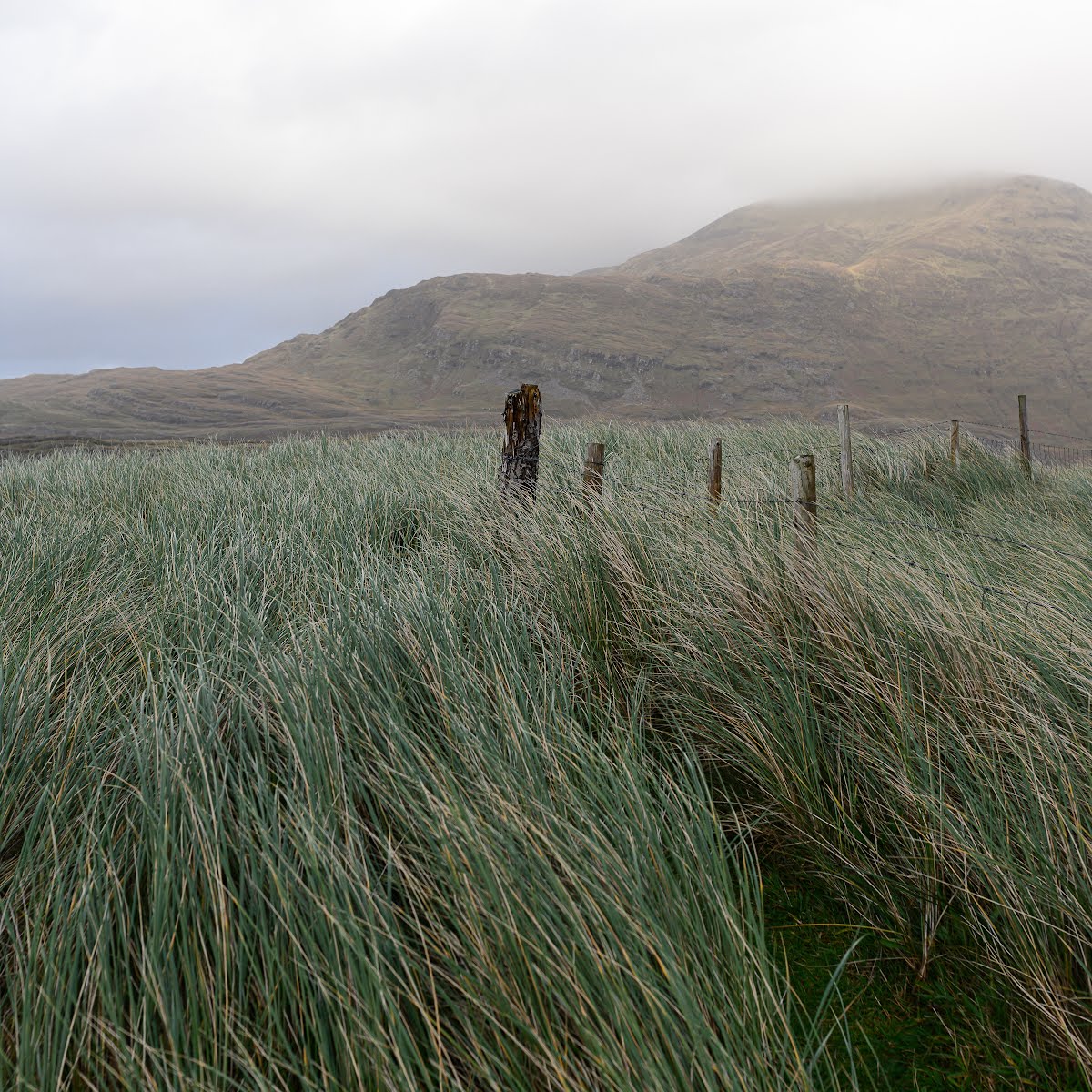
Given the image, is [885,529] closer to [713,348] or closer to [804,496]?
[804,496]

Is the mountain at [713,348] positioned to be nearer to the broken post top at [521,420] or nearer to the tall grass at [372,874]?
the broken post top at [521,420]

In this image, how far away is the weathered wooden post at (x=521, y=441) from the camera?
4926 millimetres

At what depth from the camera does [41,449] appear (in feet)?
60.0

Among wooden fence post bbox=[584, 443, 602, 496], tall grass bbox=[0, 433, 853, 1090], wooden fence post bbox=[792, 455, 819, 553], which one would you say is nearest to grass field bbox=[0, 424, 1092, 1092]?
tall grass bbox=[0, 433, 853, 1090]

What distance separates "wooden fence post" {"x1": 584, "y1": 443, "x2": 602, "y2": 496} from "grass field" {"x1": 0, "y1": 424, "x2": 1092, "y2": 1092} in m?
1.08

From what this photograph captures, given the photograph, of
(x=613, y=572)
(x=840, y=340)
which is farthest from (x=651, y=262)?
(x=613, y=572)

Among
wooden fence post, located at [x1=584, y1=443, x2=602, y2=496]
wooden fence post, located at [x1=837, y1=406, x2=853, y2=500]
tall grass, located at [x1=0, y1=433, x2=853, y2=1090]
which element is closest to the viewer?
tall grass, located at [x1=0, y1=433, x2=853, y2=1090]

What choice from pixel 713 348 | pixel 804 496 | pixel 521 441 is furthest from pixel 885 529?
pixel 713 348

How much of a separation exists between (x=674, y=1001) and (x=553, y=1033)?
218mm

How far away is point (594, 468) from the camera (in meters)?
4.76

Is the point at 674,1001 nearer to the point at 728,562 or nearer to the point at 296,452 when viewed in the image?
the point at 728,562

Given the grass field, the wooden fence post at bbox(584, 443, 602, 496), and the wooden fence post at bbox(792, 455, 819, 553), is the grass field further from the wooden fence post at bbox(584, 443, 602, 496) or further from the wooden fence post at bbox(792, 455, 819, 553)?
the wooden fence post at bbox(584, 443, 602, 496)

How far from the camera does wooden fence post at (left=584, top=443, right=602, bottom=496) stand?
184 inches

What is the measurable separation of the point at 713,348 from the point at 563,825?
93.7 m
